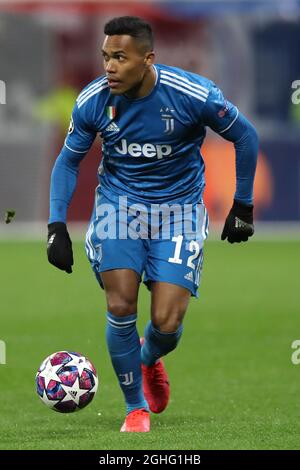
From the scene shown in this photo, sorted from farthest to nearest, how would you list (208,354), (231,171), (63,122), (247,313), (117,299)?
(63,122) < (231,171) < (247,313) < (208,354) < (117,299)

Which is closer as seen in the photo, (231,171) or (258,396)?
(258,396)

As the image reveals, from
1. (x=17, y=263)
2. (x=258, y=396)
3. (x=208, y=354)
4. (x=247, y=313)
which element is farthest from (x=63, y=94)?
(x=258, y=396)

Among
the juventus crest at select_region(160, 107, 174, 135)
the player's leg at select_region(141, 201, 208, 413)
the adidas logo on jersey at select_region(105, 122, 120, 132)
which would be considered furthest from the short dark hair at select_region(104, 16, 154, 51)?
the player's leg at select_region(141, 201, 208, 413)

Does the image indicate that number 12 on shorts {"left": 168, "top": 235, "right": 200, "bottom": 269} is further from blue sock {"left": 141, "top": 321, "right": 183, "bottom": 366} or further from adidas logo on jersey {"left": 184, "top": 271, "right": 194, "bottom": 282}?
blue sock {"left": 141, "top": 321, "right": 183, "bottom": 366}

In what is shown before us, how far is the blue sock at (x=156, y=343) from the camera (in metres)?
7.98

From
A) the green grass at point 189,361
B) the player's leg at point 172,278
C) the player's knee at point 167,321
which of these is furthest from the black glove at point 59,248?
the green grass at point 189,361

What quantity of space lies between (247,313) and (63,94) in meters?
17.0

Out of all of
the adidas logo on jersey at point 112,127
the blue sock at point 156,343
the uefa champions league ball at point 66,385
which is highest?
the adidas logo on jersey at point 112,127

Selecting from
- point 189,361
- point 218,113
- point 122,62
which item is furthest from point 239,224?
point 189,361

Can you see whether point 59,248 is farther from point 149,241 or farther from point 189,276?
point 189,276

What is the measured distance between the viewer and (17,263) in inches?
850

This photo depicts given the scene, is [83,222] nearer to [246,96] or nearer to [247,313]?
[246,96]

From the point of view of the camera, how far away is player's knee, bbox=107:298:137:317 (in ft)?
25.2

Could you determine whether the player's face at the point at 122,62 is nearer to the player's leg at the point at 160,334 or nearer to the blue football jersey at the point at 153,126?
the blue football jersey at the point at 153,126
